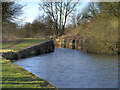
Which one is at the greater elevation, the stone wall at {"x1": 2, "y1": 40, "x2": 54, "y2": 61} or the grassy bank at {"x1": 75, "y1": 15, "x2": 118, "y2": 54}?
the grassy bank at {"x1": 75, "y1": 15, "x2": 118, "y2": 54}

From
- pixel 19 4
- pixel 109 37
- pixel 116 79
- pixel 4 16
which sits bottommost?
pixel 116 79

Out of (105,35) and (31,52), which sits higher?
(105,35)

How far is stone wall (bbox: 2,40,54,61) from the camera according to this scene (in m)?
13.2

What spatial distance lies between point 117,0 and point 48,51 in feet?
28.3

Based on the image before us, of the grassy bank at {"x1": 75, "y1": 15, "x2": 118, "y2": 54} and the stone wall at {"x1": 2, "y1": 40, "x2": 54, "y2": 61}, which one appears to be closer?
the stone wall at {"x1": 2, "y1": 40, "x2": 54, "y2": 61}

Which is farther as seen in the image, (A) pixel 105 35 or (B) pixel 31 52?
(A) pixel 105 35

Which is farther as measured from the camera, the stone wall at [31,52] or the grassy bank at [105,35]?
the grassy bank at [105,35]

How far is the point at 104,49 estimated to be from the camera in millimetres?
16719

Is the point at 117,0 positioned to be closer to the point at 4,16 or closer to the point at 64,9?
the point at 4,16

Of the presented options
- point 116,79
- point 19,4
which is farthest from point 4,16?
point 116,79

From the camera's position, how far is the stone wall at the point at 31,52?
13209 mm

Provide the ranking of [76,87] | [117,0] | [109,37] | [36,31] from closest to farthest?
1. [76,87]
2. [109,37]
3. [117,0]
4. [36,31]

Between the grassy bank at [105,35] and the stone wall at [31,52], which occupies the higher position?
the grassy bank at [105,35]

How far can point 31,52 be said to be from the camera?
15977 millimetres
